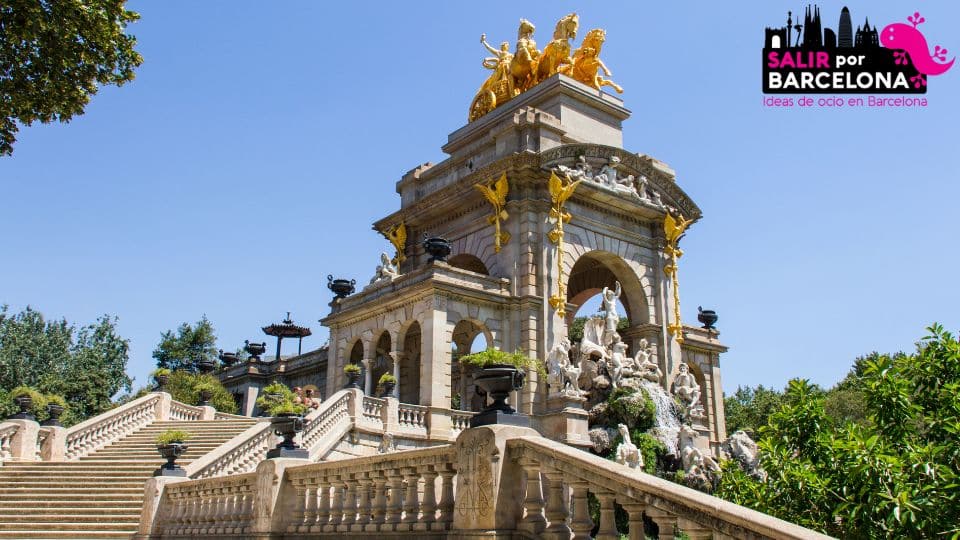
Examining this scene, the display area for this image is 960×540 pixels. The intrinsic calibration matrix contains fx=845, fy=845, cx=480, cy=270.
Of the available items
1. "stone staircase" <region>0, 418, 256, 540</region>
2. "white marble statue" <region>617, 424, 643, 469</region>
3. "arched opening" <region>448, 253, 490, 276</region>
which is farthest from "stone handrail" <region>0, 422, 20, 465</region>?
"arched opening" <region>448, 253, 490, 276</region>

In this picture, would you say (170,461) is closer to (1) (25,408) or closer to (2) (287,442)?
(2) (287,442)

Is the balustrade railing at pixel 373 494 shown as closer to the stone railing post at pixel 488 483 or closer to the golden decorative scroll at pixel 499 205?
the stone railing post at pixel 488 483

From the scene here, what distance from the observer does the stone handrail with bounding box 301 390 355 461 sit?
20188mm

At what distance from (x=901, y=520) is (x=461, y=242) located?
2715 centimetres

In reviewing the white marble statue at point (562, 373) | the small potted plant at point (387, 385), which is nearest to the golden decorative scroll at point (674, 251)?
the white marble statue at point (562, 373)

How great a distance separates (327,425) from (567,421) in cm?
784

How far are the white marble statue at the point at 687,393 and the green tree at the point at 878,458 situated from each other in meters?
20.1

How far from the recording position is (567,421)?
1005 inches

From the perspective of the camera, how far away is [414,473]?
9.38 metres

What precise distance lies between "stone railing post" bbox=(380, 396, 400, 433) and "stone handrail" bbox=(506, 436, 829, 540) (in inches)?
606

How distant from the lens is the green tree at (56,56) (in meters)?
13.2

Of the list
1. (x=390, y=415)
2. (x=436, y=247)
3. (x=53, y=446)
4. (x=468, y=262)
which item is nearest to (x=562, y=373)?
(x=436, y=247)

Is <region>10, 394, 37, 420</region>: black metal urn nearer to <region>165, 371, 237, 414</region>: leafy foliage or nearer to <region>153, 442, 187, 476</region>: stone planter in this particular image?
<region>153, 442, 187, 476</region>: stone planter

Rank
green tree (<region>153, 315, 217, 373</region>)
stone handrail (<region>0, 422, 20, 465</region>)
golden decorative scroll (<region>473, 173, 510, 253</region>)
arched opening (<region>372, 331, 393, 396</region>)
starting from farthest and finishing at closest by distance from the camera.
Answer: green tree (<region>153, 315, 217, 373</region>) → arched opening (<region>372, 331, 393, 396</region>) → golden decorative scroll (<region>473, 173, 510, 253</region>) → stone handrail (<region>0, 422, 20, 465</region>)
